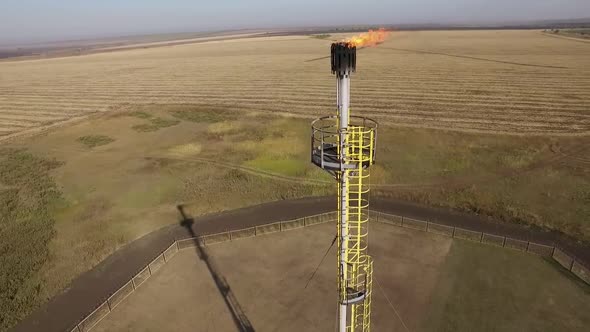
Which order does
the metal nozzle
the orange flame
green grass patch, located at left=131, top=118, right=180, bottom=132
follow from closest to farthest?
the metal nozzle → the orange flame → green grass patch, located at left=131, top=118, right=180, bottom=132

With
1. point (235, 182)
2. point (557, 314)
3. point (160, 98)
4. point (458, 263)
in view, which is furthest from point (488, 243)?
point (160, 98)

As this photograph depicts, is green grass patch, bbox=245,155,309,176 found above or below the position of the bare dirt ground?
below

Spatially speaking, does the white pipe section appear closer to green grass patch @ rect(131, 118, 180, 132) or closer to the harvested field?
the harvested field

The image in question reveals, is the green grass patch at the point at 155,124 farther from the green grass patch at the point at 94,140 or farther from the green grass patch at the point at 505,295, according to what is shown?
the green grass patch at the point at 505,295

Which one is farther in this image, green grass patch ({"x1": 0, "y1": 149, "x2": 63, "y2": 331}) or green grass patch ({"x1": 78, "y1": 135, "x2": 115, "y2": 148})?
green grass patch ({"x1": 78, "y1": 135, "x2": 115, "y2": 148})

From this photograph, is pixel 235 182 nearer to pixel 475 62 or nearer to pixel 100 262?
pixel 100 262

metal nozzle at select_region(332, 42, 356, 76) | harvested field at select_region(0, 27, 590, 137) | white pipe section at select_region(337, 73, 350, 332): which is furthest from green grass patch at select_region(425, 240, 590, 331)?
harvested field at select_region(0, 27, 590, 137)

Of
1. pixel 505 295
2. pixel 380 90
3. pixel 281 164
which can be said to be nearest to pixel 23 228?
pixel 281 164

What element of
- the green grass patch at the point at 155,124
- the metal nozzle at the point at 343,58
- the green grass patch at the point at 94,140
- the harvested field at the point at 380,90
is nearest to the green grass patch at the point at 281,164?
the harvested field at the point at 380,90
